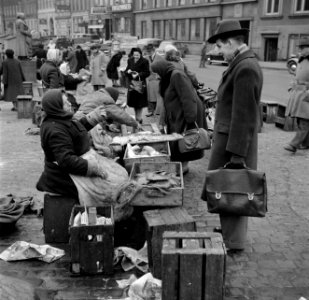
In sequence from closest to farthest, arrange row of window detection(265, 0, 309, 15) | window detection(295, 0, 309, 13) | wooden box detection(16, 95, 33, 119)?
wooden box detection(16, 95, 33, 119)
window detection(295, 0, 309, 13)
row of window detection(265, 0, 309, 15)

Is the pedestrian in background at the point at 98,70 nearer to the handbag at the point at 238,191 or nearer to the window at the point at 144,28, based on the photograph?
the handbag at the point at 238,191

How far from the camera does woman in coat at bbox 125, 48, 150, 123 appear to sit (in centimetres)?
1098

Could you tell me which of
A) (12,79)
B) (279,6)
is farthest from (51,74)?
(279,6)

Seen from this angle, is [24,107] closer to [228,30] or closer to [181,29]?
[228,30]

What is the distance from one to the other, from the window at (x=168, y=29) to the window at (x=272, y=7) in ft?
55.5

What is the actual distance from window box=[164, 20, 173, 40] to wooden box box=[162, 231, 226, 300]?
49.6 m

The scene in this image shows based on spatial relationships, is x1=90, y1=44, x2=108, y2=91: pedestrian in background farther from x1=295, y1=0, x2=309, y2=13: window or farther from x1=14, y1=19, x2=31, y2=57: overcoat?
x1=295, y1=0, x2=309, y2=13: window

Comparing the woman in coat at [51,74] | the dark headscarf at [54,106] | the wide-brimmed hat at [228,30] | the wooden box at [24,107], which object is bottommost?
the wooden box at [24,107]

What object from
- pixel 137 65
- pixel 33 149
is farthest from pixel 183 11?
pixel 33 149

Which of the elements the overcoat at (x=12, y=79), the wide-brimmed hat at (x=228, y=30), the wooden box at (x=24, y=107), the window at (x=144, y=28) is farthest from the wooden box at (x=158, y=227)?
the window at (x=144, y=28)

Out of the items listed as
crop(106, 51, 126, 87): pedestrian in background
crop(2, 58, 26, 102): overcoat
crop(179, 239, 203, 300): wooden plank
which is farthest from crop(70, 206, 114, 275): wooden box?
crop(106, 51, 126, 87): pedestrian in background

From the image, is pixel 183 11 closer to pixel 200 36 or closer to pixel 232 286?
pixel 200 36

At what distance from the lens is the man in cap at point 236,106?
13.6ft

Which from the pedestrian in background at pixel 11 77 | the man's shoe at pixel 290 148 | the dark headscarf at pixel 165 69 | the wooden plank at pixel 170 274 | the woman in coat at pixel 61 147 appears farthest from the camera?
the pedestrian in background at pixel 11 77
